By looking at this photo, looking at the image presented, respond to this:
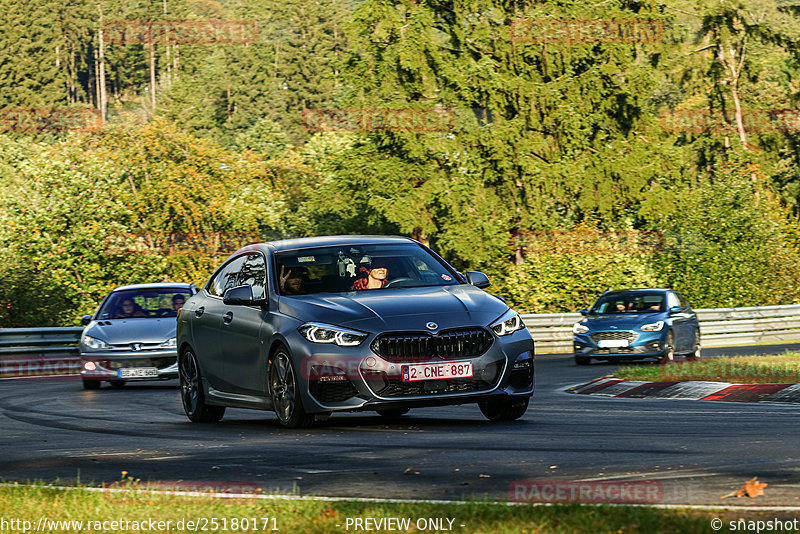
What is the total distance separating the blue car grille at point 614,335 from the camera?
87.2 ft

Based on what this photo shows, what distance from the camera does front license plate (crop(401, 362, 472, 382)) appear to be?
36.5 feet

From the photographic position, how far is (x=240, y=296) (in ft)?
40.6

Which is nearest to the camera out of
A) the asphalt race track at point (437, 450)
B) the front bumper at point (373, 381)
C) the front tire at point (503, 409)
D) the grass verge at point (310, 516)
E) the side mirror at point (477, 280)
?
the grass verge at point (310, 516)

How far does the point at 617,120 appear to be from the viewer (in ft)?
176

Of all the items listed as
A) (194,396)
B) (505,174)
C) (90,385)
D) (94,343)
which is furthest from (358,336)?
(505,174)

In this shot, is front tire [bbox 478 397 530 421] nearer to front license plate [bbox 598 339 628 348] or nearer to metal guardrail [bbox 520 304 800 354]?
front license plate [bbox 598 339 628 348]

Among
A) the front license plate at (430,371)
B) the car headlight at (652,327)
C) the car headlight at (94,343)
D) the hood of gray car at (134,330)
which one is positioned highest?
the front license plate at (430,371)

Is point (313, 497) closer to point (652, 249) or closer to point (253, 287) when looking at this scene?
point (253, 287)

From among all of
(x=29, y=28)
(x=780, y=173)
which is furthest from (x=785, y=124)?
(x=29, y=28)

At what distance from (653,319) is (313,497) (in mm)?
20273

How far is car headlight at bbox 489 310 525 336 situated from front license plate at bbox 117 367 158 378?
35.2 feet

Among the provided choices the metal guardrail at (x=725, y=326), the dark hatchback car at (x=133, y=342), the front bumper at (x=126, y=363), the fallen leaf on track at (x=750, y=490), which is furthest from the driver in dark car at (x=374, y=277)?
the metal guardrail at (x=725, y=326)

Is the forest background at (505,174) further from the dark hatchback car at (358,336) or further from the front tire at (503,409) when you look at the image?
the front tire at (503,409)

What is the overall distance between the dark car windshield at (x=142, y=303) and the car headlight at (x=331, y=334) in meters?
11.7
